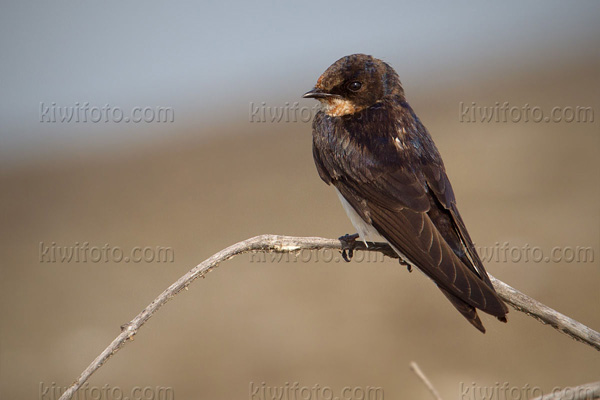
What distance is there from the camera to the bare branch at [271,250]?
261 cm

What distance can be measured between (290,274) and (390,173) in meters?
10.0

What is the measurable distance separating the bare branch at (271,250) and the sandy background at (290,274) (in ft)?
20.8

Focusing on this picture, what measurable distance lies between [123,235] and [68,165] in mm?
7822

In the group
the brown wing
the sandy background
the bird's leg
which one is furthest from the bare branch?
the sandy background

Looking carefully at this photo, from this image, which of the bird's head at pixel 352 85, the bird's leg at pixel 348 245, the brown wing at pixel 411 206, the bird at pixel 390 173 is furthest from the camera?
the bird's head at pixel 352 85

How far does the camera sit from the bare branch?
261 centimetres

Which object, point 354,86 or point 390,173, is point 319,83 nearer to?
point 354,86

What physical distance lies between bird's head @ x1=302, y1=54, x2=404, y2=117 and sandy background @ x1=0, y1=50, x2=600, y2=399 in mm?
6014

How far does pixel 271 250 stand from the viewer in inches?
133

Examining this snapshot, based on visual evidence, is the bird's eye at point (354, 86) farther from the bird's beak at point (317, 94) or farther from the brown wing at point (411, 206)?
the brown wing at point (411, 206)

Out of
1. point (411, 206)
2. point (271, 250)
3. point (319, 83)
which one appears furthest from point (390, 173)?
point (271, 250)

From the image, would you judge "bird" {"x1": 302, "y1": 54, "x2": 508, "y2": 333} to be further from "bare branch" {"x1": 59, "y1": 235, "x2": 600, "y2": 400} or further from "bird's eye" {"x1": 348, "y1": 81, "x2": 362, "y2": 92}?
"bare branch" {"x1": 59, "y1": 235, "x2": 600, "y2": 400}

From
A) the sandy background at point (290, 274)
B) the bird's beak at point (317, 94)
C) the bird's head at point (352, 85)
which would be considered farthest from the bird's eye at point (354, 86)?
the sandy background at point (290, 274)

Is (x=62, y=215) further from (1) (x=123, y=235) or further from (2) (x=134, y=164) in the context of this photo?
(2) (x=134, y=164)
